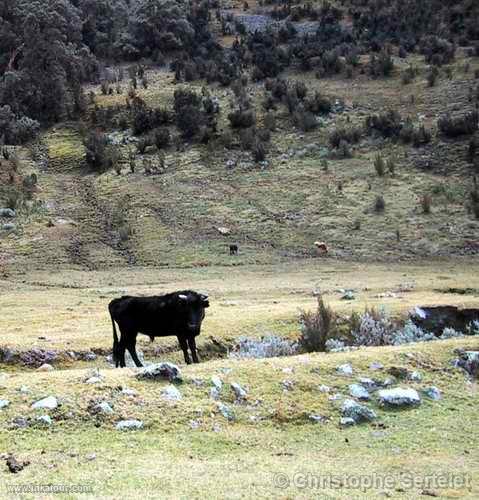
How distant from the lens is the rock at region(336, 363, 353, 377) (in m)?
11.9

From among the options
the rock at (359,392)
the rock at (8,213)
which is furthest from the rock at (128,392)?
the rock at (8,213)

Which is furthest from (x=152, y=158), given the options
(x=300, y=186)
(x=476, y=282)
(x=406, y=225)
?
(x=476, y=282)

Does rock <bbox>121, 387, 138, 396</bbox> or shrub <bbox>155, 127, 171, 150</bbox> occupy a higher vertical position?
rock <bbox>121, 387, 138, 396</bbox>

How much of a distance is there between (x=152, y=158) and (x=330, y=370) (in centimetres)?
3523

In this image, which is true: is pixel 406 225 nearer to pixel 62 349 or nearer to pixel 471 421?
pixel 62 349

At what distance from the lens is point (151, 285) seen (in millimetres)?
27781

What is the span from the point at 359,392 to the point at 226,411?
229 centimetres

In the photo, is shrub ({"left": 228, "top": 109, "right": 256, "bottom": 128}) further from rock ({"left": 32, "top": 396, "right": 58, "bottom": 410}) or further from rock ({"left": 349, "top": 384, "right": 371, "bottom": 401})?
rock ({"left": 32, "top": 396, "right": 58, "bottom": 410})

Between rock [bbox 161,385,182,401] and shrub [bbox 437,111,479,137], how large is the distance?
36691 millimetres

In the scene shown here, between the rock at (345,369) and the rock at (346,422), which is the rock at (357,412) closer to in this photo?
the rock at (346,422)

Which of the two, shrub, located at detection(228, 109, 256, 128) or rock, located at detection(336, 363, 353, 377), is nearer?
rock, located at detection(336, 363, 353, 377)

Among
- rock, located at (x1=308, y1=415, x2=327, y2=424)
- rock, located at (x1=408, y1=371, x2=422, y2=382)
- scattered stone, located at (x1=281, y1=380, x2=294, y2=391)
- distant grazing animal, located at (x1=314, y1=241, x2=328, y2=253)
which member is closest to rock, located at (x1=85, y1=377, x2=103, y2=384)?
scattered stone, located at (x1=281, y1=380, x2=294, y2=391)

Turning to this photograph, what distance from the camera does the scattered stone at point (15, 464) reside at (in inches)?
331

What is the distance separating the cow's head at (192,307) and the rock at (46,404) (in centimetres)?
448
